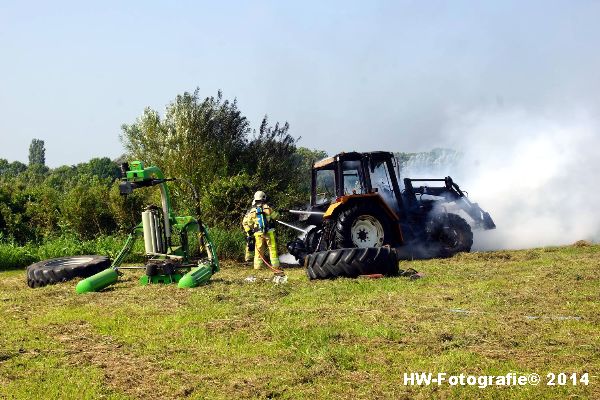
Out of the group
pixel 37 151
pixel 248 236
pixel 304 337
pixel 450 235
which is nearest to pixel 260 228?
pixel 248 236

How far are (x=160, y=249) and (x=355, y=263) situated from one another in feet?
10.6

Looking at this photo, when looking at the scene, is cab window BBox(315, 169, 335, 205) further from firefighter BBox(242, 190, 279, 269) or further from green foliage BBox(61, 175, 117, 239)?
green foliage BBox(61, 175, 117, 239)

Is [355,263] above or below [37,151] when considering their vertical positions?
below

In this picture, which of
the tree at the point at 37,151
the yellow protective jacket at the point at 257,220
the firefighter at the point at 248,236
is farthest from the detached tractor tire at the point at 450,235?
the tree at the point at 37,151

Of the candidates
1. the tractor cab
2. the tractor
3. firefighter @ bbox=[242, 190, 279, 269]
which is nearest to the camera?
firefighter @ bbox=[242, 190, 279, 269]

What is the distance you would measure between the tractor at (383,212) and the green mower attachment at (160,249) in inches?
135

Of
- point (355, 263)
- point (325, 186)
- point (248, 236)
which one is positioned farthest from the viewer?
point (325, 186)

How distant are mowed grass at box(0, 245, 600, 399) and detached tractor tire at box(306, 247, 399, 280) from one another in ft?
1.15

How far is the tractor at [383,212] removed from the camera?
13906 millimetres

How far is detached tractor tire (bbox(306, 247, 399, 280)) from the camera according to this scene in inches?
415

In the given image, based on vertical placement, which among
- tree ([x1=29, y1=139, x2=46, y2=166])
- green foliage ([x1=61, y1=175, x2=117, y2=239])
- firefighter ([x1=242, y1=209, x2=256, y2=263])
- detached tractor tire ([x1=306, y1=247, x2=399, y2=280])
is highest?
tree ([x1=29, y1=139, x2=46, y2=166])

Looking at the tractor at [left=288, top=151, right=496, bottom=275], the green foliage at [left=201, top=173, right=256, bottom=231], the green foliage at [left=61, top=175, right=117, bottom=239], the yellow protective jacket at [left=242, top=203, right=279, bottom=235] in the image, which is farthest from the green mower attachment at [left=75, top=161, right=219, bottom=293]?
the green foliage at [left=61, top=175, right=117, bottom=239]

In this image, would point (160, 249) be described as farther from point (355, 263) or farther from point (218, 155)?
point (218, 155)

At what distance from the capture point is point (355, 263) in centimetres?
1053
